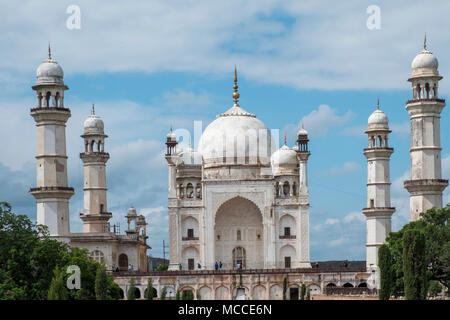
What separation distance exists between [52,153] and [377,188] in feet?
72.2

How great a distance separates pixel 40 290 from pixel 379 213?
27578 mm

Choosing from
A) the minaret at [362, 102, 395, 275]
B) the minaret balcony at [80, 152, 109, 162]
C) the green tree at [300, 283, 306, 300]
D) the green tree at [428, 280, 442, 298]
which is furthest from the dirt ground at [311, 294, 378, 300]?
the minaret balcony at [80, 152, 109, 162]

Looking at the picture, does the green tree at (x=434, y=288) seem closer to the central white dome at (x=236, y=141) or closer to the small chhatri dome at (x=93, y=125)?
the central white dome at (x=236, y=141)

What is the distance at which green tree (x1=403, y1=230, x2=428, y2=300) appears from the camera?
40719mm

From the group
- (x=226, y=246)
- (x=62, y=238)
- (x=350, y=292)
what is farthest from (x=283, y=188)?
(x=62, y=238)

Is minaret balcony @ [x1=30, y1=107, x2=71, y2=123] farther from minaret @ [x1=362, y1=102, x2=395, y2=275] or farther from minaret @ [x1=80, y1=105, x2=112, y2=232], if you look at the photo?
minaret @ [x1=362, y1=102, x2=395, y2=275]

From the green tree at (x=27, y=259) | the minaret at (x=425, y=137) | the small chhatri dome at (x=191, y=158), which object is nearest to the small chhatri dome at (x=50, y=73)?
the green tree at (x=27, y=259)

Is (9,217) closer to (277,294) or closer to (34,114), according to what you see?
(34,114)

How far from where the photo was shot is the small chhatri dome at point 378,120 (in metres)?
66.5

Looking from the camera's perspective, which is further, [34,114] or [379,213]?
[379,213]

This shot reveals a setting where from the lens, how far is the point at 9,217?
4481cm

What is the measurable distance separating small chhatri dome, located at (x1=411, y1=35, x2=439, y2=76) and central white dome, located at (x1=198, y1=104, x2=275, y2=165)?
15216mm

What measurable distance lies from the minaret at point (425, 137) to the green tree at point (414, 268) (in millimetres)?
16784

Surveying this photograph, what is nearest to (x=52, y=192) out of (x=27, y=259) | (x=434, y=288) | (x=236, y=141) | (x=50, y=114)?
(x=50, y=114)
